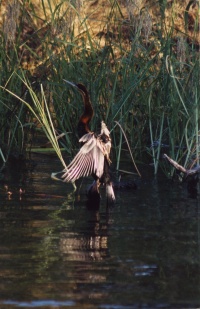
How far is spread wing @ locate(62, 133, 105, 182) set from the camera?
25.5 feet

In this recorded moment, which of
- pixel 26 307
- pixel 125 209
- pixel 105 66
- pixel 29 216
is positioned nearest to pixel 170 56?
pixel 105 66

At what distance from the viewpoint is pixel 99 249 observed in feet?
20.4

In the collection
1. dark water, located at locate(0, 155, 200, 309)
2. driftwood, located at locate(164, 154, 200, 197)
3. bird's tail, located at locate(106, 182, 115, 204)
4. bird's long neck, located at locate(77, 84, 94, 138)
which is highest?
bird's long neck, located at locate(77, 84, 94, 138)

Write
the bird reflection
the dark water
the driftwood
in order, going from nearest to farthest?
the dark water
the bird reflection
the driftwood

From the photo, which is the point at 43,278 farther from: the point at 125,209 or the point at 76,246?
the point at 125,209

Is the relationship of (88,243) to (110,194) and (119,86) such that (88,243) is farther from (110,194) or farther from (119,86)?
(119,86)

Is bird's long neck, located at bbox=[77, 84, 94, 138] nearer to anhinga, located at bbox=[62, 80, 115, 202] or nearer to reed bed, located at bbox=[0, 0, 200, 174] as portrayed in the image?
anhinga, located at bbox=[62, 80, 115, 202]

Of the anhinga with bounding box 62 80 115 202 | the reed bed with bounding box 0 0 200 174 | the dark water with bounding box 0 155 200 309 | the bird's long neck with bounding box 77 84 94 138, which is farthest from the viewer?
the reed bed with bounding box 0 0 200 174

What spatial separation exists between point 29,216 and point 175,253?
5.48 ft

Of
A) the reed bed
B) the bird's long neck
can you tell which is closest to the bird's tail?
the bird's long neck

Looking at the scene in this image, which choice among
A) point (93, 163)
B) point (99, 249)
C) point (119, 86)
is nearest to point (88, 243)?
point (99, 249)

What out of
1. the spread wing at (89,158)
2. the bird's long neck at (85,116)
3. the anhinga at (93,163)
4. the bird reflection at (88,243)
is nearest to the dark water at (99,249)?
the bird reflection at (88,243)

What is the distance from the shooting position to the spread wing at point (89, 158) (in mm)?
7766

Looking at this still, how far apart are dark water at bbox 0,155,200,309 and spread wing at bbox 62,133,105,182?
31 centimetres
